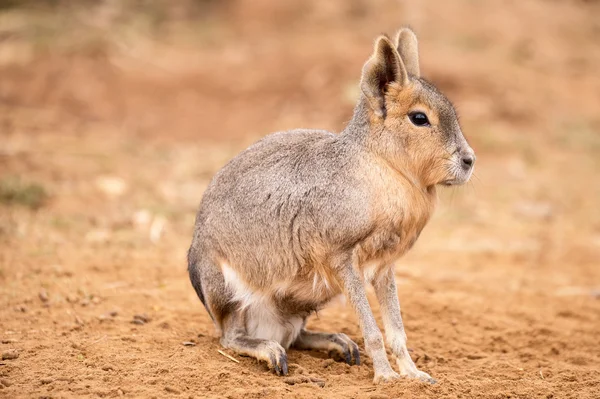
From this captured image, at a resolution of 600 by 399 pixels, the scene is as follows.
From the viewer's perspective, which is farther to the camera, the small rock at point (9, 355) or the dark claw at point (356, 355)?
the dark claw at point (356, 355)

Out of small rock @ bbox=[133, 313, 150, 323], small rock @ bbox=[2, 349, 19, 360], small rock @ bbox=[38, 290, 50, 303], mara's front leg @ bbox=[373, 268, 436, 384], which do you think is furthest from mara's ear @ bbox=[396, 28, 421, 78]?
small rock @ bbox=[38, 290, 50, 303]

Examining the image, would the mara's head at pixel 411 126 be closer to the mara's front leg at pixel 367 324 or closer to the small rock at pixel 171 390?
the mara's front leg at pixel 367 324

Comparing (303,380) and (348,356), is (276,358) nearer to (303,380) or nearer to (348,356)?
(303,380)

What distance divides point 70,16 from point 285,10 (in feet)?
12.8

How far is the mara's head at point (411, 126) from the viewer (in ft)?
13.1

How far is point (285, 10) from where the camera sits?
48.2 ft

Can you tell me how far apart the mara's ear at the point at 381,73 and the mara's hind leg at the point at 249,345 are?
4.45ft

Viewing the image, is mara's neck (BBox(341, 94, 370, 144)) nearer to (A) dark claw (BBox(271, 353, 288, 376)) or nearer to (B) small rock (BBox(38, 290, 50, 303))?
(A) dark claw (BBox(271, 353, 288, 376))

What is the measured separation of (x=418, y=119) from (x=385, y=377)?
1317 millimetres

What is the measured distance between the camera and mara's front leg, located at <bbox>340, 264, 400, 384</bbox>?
156 inches

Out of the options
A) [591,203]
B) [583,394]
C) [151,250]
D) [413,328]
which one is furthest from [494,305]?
[591,203]

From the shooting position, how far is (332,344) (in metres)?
4.51

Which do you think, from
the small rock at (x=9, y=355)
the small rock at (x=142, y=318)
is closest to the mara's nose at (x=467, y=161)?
the small rock at (x=142, y=318)

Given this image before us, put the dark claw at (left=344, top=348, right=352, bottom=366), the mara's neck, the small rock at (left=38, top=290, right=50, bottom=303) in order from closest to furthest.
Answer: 1. the mara's neck
2. the dark claw at (left=344, top=348, right=352, bottom=366)
3. the small rock at (left=38, top=290, right=50, bottom=303)
